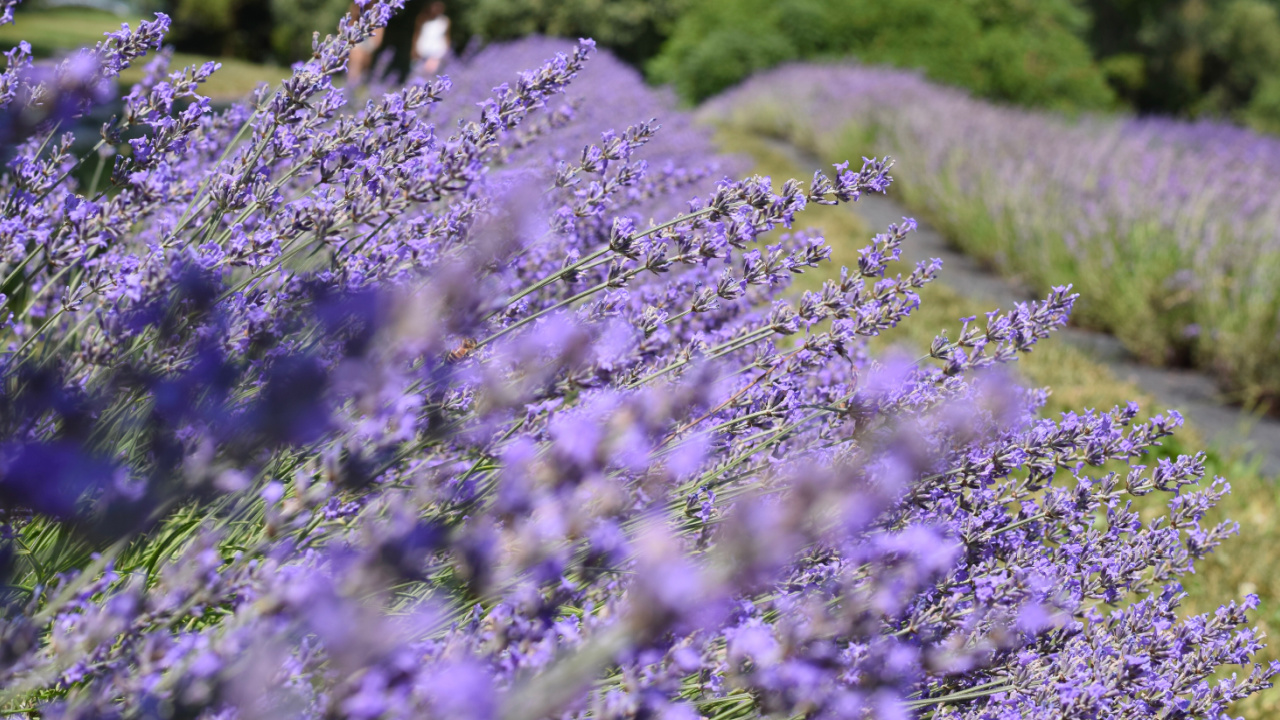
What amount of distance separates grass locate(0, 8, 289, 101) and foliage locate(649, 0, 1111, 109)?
8.51 m

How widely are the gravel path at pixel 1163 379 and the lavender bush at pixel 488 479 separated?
2.94 meters

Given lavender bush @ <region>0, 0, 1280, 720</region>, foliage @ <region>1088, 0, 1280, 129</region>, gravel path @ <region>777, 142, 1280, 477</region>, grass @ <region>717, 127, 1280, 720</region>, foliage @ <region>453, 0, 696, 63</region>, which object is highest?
lavender bush @ <region>0, 0, 1280, 720</region>

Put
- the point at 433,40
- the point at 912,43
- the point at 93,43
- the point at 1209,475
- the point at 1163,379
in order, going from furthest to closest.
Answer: the point at 912,43 → the point at 93,43 → the point at 433,40 → the point at 1163,379 → the point at 1209,475

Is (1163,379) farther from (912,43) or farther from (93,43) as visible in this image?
(93,43)

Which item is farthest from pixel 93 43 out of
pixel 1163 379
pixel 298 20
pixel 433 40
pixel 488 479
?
pixel 488 479

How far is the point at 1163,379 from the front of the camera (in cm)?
499

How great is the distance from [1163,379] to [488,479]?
15.6ft

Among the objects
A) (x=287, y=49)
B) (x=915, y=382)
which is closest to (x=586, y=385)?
(x=915, y=382)

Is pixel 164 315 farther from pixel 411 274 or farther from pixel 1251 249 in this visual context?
pixel 1251 249

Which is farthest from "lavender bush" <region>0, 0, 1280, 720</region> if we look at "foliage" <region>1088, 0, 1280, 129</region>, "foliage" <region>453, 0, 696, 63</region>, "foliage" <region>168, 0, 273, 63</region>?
"foliage" <region>1088, 0, 1280, 129</region>

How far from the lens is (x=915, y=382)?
4.48 ft

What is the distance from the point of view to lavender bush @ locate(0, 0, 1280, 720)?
730 mm

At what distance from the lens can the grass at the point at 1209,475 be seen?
265 cm

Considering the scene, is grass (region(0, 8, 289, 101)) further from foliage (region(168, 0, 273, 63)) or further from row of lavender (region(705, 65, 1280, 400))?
row of lavender (region(705, 65, 1280, 400))
